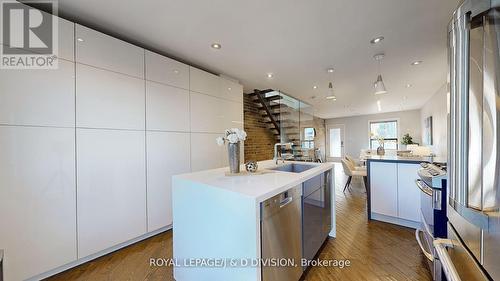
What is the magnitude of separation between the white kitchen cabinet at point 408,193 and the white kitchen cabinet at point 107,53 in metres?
3.67

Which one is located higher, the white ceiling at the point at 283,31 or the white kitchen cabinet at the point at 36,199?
the white ceiling at the point at 283,31

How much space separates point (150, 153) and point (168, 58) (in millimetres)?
1312

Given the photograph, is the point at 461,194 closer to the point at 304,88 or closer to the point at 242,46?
the point at 242,46

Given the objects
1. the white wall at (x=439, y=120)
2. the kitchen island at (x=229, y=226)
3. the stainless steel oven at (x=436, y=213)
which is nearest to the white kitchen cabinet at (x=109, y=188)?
the kitchen island at (x=229, y=226)

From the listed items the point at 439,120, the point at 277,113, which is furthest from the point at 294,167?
the point at 439,120

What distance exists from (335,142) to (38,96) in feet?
35.5

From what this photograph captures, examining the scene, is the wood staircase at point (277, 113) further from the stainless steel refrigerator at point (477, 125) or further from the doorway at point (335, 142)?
the doorway at point (335, 142)

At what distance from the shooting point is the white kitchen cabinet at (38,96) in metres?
1.54

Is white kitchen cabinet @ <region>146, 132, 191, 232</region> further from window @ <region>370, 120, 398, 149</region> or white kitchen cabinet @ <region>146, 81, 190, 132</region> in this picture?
window @ <region>370, 120, 398, 149</region>

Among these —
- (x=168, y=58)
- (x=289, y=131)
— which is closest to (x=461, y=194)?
(x=168, y=58)

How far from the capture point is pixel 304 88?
4.54 metres

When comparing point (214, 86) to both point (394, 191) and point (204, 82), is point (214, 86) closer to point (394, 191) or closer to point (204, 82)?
point (204, 82)

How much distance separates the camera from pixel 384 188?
2.80m

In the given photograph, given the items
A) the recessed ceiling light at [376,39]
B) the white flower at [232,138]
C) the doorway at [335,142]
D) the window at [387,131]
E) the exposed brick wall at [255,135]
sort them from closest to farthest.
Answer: the white flower at [232,138] → the recessed ceiling light at [376,39] → the exposed brick wall at [255,135] → the window at [387,131] → the doorway at [335,142]
